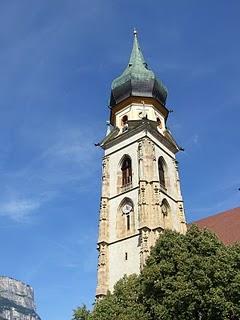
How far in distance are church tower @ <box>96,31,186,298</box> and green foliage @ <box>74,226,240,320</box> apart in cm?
800

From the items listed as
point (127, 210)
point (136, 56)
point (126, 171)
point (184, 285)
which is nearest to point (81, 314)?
point (184, 285)

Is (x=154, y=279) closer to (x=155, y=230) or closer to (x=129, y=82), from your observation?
(x=155, y=230)

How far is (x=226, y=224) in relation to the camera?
32094 mm

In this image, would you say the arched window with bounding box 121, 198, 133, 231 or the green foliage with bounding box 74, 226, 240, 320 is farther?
the arched window with bounding box 121, 198, 133, 231

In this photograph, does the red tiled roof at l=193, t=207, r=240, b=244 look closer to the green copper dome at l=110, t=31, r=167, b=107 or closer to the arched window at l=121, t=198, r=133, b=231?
the arched window at l=121, t=198, r=133, b=231

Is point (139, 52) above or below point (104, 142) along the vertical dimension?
above

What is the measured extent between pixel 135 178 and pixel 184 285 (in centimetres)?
1526

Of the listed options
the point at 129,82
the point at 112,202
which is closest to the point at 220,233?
the point at 112,202

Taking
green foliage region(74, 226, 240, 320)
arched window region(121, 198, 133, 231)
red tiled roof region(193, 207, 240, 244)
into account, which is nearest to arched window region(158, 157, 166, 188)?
arched window region(121, 198, 133, 231)

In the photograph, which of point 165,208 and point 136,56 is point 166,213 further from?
point 136,56

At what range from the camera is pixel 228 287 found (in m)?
17.0

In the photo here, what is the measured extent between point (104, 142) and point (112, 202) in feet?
17.1

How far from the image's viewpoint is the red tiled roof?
3042cm

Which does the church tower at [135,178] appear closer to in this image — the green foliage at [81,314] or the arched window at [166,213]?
the arched window at [166,213]
